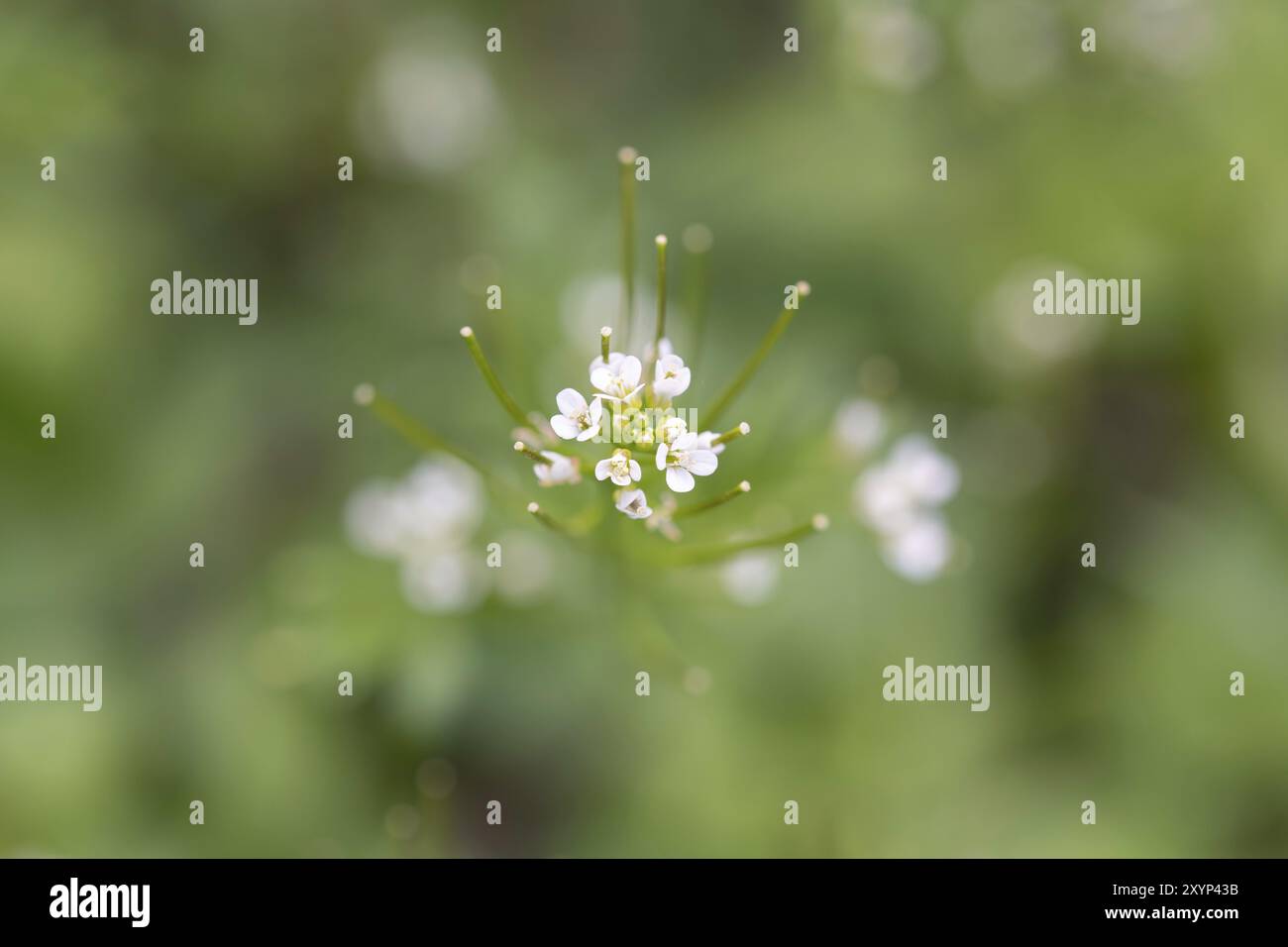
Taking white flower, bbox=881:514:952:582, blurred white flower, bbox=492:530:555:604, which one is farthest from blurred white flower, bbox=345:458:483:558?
white flower, bbox=881:514:952:582

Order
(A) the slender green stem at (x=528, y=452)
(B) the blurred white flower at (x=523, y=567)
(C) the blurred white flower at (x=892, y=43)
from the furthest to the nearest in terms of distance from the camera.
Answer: (C) the blurred white flower at (x=892, y=43) → (B) the blurred white flower at (x=523, y=567) → (A) the slender green stem at (x=528, y=452)

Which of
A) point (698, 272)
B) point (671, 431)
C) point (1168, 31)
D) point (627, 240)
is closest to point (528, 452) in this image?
point (671, 431)

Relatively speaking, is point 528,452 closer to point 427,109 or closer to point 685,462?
point 685,462

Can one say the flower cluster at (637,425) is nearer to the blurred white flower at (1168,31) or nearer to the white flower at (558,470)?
the white flower at (558,470)

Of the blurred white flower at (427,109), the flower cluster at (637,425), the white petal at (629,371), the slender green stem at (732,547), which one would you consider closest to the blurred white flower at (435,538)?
the slender green stem at (732,547)

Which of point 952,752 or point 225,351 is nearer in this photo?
point 952,752
